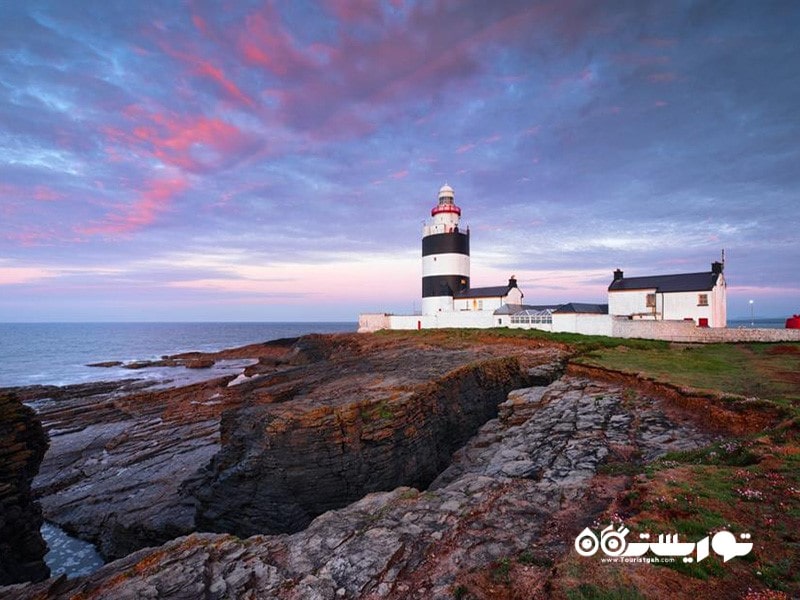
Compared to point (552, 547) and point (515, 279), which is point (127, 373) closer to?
point (515, 279)

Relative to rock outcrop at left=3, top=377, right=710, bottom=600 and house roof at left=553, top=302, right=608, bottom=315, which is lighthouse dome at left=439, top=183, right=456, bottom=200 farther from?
rock outcrop at left=3, top=377, right=710, bottom=600

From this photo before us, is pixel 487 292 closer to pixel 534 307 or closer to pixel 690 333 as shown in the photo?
pixel 534 307

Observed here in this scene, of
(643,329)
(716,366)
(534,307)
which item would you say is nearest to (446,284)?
(534,307)

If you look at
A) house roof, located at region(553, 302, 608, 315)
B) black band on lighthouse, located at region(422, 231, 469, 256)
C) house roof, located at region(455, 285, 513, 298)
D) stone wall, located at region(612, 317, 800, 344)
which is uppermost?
black band on lighthouse, located at region(422, 231, 469, 256)

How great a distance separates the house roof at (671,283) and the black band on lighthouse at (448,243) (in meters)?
17.7

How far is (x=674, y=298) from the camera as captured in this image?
1523 inches

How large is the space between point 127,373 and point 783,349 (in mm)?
68369

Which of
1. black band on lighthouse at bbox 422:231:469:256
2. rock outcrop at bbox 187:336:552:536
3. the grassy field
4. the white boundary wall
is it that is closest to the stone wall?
the white boundary wall

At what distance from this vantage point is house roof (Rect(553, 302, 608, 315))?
129 feet

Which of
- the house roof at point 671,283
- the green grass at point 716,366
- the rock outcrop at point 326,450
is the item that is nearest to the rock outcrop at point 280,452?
the rock outcrop at point 326,450

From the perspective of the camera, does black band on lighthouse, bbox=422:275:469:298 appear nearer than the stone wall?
No

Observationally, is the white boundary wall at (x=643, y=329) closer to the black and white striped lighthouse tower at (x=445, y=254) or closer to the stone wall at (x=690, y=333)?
the stone wall at (x=690, y=333)

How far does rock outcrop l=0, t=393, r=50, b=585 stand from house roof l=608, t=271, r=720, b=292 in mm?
45802

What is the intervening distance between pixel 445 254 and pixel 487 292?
23.6 feet
